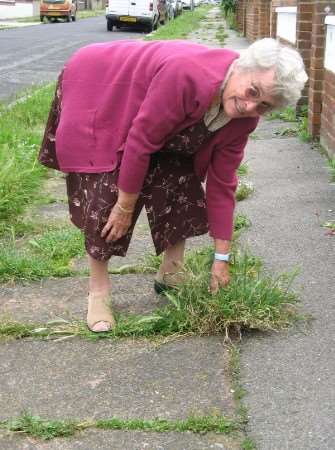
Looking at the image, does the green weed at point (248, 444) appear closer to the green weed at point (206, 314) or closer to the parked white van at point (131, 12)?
the green weed at point (206, 314)

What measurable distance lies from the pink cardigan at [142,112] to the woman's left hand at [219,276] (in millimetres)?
133

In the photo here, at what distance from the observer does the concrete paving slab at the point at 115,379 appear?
8.46 feet

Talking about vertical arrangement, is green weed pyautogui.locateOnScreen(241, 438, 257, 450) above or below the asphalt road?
above

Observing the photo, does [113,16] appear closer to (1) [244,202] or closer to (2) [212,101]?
(1) [244,202]

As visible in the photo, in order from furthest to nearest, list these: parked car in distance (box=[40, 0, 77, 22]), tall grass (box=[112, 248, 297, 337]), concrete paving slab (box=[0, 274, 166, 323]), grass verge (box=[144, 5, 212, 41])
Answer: parked car in distance (box=[40, 0, 77, 22])
grass verge (box=[144, 5, 212, 41])
concrete paving slab (box=[0, 274, 166, 323])
tall grass (box=[112, 248, 297, 337])

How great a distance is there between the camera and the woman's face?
2561mm

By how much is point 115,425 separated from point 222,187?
1.21 meters

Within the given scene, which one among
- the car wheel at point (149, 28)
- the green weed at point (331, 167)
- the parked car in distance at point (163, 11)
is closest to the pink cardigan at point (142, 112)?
the green weed at point (331, 167)

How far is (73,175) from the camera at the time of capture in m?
3.15

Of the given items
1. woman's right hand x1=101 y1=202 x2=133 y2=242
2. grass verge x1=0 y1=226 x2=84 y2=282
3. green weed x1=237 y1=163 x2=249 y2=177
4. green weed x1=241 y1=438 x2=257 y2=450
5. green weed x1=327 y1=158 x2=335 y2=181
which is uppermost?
woman's right hand x1=101 y1=202 x2=133 y2=242

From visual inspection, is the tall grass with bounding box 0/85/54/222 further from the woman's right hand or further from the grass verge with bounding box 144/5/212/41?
the grass verge with bounding box 144/5/212/41

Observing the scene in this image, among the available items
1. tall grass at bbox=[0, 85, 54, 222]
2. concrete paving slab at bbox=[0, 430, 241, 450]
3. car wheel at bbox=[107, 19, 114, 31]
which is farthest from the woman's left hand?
car wheel at bbox=[107, 19, 114, 31]

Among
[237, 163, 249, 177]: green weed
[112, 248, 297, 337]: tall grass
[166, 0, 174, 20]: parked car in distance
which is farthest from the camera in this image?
[166, 0, 174, 20]: parked car in distance

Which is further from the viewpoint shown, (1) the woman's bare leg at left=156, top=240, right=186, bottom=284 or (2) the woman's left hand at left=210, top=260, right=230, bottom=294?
(1) the woman's bare leg at left=156, top=240, right=186, bottom=284
